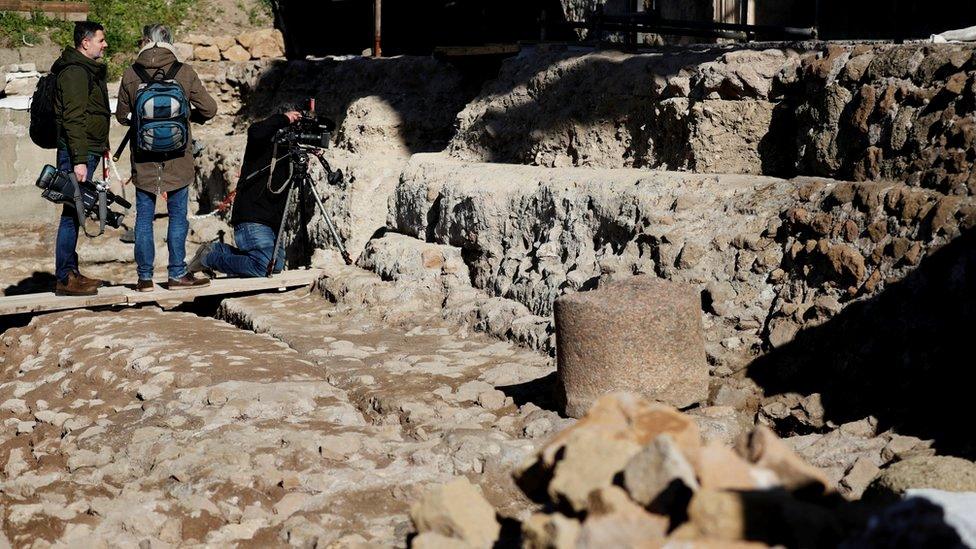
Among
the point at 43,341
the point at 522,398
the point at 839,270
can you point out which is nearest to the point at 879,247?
the point at 839,270

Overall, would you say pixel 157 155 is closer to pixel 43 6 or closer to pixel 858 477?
pixel 858 477

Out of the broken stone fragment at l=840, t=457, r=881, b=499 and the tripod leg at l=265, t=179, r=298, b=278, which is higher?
the tripod leg at l=265, t=179, r=298, b=278

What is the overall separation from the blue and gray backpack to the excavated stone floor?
1218mm

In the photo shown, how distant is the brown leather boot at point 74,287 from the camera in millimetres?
7836

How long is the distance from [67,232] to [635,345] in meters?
4.57

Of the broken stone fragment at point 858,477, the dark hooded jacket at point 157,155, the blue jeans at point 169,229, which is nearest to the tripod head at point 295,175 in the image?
the blue jeans at point 169,229

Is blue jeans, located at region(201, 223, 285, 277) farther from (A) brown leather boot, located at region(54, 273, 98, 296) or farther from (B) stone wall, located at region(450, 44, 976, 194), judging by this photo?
(B) stone wall, located at region(450, 44, 976, 194)

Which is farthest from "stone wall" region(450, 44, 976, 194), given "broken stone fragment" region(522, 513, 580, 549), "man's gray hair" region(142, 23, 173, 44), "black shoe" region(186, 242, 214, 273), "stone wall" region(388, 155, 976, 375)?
"broken stone fragment" region(522, 513, 580, 549)

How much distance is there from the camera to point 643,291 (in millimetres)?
4980

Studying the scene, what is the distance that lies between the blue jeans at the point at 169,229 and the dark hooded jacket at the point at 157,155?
11 centimetres

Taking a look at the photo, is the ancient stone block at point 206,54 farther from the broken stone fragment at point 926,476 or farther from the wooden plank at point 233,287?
the broken stone fragment at point 926,476

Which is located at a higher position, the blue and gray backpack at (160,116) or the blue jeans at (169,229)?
the blue and gray backpack at (160,116)

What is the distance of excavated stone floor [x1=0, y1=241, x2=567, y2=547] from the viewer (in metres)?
4.35

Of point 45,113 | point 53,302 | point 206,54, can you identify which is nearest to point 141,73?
point 45,113
